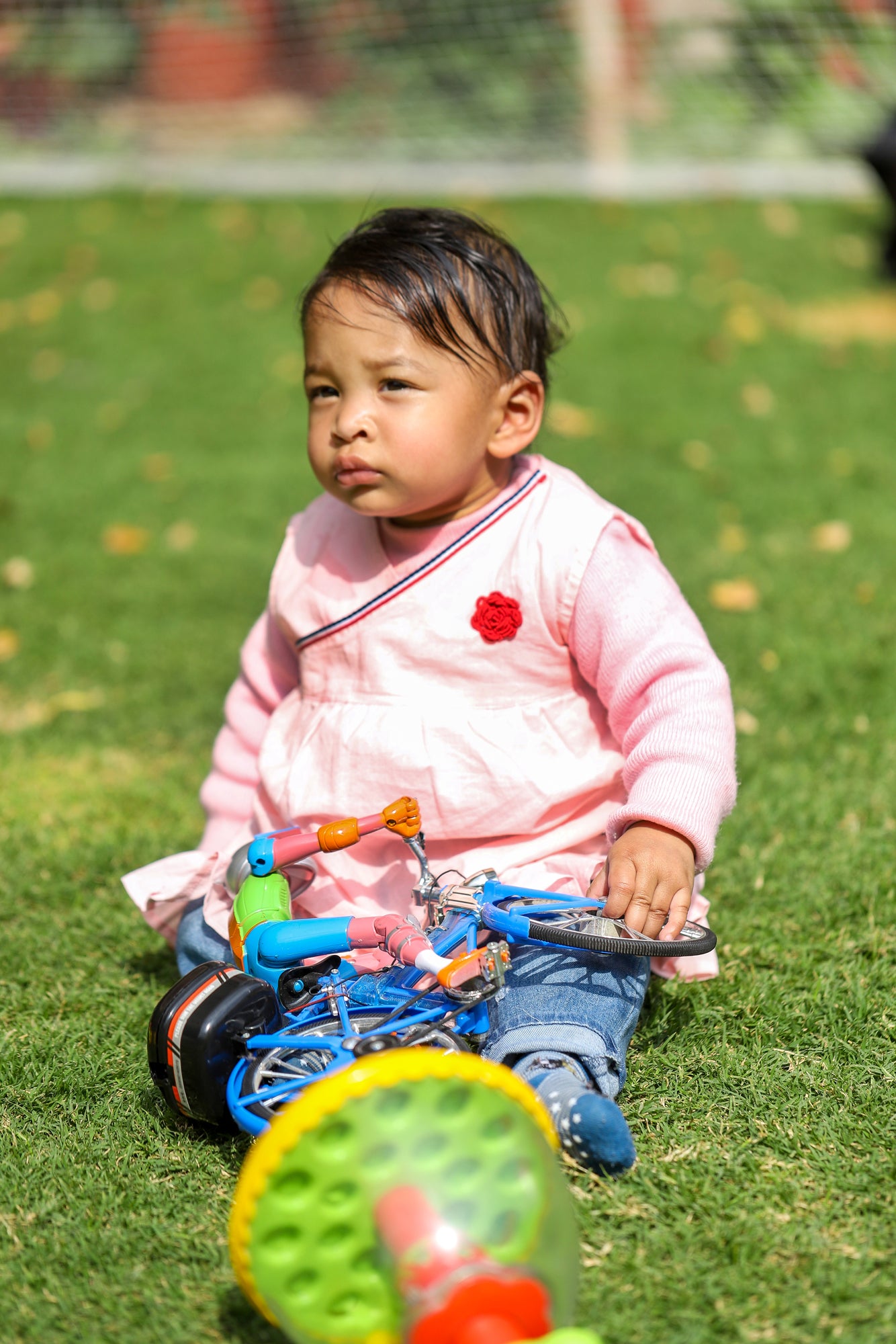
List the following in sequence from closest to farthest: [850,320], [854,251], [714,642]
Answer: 1. [714,642]
2. [850,320]
3. [854,251]

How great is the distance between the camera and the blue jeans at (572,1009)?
6.05ft

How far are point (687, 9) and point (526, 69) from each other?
3.46 feet

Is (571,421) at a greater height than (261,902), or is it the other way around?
(261,902)

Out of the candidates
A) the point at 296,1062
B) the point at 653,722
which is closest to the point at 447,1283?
the point at 296,1062

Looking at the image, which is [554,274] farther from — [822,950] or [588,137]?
[822,950]

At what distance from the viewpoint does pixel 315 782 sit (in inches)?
85.9

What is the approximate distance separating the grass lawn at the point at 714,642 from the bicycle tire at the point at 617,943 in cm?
26

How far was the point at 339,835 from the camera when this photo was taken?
1.98 metres

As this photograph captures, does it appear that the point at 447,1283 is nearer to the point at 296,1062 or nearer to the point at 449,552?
the point at 296,1062

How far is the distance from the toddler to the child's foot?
0.18m

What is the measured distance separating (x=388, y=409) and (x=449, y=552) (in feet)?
0.81

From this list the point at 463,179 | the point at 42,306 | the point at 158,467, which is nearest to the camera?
the point at 158,467

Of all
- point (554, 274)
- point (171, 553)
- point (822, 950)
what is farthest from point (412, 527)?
point (554, 274)

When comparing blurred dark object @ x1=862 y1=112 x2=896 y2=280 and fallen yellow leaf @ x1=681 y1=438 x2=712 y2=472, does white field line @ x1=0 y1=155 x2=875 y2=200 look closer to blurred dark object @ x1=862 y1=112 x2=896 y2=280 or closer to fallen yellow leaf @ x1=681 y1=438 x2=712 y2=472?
blurred dark object @ x1=862 y1=112 x2=896 y2=280
